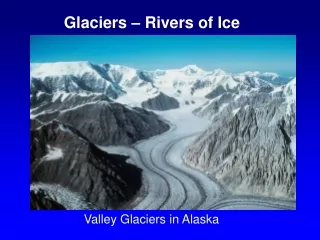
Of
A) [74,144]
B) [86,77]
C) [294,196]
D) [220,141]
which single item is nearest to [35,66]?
[86,77]

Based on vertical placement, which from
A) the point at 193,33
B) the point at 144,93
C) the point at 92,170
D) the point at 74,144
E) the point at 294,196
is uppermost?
the point at 193,33

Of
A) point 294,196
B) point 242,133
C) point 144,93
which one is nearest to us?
point 294,196

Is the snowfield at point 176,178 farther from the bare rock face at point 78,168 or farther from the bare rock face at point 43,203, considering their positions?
the bare rock face at point 43,203

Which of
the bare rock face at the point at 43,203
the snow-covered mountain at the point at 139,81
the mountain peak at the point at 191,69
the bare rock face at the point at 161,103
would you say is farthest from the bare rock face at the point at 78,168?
the mountain peak at the point at 191,69

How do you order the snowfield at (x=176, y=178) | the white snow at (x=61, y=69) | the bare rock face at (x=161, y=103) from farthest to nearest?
the bare rock face at (x=161, y=103), the white snow at (x=61, y=69), the snowfield at (x=176, y=178)

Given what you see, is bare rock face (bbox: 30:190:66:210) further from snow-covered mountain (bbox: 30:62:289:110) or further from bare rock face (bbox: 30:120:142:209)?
snow-covered mountain (bbox: 30:62:289:110)

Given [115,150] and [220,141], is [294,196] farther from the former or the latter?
[115,150]

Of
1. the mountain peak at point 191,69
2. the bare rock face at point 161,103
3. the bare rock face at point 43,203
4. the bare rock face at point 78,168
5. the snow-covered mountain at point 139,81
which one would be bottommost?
the bare rock face at point 43,203

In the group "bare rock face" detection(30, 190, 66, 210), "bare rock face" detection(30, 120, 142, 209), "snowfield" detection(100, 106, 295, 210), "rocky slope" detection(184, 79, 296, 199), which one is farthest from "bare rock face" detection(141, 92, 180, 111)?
"bare rock face" detection(30, 190, 66, 210)
